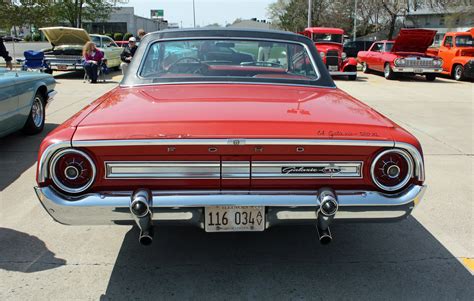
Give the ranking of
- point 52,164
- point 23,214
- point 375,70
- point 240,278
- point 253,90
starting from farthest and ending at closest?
point 375,70
point 23,214
point 253,90
point 240,278
point 52,164

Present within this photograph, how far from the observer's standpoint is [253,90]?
3.47 metres

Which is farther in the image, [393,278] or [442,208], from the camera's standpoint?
[442,208]

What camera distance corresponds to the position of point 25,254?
3.29m

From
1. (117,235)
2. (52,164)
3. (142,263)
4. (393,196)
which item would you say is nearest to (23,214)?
(117,235)

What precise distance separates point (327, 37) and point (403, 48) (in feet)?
10.9

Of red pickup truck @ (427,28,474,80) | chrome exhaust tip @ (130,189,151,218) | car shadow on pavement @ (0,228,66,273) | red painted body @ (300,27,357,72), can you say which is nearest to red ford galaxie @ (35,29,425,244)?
chrome exhaust tip @ (130,189,151,218)

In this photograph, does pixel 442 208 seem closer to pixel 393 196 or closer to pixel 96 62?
pixel 393 196

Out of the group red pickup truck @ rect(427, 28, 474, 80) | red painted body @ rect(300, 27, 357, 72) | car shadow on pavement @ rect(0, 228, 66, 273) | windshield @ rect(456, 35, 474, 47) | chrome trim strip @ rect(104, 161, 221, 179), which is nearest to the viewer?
chrome trim strip @ rect(104, 161, 221, 179)

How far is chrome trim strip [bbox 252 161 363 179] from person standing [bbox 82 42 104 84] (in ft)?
43.8

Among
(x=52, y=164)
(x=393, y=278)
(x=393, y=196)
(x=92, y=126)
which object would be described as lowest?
(x=393, y=278)

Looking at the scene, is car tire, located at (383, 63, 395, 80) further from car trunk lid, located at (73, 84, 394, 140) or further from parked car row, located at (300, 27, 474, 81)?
car trunk lid, located at (73, 84, 394, 140)

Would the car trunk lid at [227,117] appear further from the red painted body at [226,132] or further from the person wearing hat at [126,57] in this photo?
the person wearing hat at [126,57]

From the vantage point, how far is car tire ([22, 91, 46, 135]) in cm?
678

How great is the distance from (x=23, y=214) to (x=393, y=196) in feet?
10.4
